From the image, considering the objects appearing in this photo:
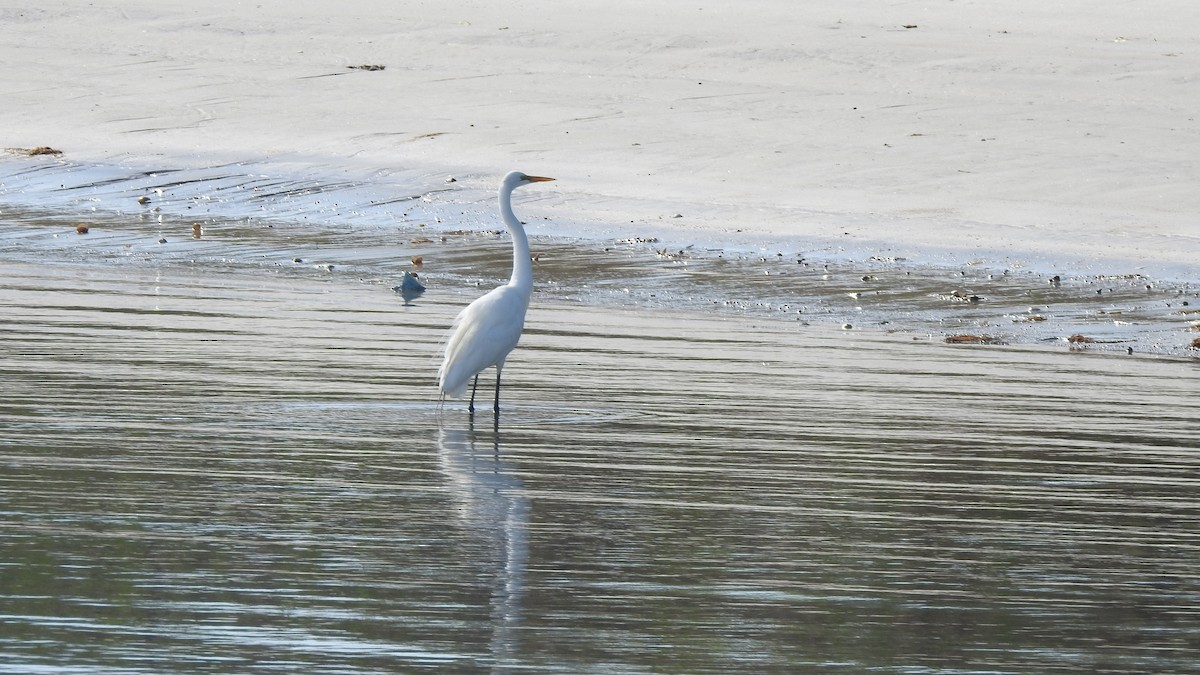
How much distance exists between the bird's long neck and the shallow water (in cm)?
61

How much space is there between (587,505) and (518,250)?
4087 mm

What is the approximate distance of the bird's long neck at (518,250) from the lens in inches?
415

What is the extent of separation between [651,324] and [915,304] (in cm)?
240

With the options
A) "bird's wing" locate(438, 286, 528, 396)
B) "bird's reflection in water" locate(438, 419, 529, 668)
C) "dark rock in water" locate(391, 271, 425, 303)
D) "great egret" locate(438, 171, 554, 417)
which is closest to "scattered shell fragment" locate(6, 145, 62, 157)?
"dark rock in water" locate(391, 271, 425, 303)

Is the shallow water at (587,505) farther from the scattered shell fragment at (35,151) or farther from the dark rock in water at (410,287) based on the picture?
the scattered shell fragment at (35,151)

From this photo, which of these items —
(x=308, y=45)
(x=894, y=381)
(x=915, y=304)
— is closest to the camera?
(x=894, y=381)

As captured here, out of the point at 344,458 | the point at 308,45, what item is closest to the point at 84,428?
the point at 344,458

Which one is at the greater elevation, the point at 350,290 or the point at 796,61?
the point at 796,61

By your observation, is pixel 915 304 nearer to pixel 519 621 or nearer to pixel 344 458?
pixel 344 458

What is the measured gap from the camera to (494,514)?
688cm

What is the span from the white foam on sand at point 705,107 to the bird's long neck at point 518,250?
602cm

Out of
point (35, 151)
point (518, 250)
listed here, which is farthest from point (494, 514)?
point (35, 151)

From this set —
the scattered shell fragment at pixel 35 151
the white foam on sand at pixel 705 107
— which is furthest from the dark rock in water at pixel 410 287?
the scattered shell fragment at pixel 35 151

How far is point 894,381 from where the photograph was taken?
36.1ft
